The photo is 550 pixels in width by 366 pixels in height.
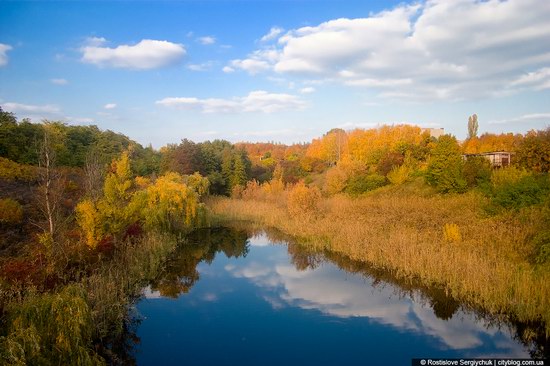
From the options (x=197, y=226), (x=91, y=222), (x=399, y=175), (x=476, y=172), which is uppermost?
(x=476, y=172)

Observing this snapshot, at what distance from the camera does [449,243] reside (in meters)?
15.2

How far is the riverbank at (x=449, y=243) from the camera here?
1080cm

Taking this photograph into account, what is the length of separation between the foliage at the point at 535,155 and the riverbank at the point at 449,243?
3530mm

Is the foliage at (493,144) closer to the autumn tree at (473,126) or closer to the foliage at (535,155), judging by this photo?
the autumn tree at (473,126)

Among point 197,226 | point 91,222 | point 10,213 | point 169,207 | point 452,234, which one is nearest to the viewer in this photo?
point 91,222

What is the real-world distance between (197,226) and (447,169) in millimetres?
18757

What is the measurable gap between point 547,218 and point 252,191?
29413mm

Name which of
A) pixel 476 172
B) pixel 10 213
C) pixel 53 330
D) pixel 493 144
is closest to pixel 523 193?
pixel 476 172

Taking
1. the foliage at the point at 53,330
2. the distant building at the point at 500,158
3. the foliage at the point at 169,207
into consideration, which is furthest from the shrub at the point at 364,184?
the foliage at the point at 53,330

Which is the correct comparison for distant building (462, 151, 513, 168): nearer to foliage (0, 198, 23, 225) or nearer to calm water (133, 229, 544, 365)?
calm water (133, 229, 544, 365)

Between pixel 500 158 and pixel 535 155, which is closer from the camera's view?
pixel 535 155

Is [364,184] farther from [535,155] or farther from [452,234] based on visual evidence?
[452,234]

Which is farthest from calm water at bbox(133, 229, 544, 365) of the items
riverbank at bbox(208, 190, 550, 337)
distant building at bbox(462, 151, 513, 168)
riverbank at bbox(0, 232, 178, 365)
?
distant building at bbox(462, 151, 513, 168)

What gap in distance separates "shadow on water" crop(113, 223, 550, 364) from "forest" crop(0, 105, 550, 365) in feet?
1.21
